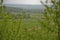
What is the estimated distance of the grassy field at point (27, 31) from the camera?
6.98 feet

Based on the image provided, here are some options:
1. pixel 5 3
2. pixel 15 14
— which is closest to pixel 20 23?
pixel 15 14

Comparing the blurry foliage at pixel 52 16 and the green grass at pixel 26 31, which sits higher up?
the blurry foliage at pixel 52 16

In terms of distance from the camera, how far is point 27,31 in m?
2.15

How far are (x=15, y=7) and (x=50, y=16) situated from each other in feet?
1.36

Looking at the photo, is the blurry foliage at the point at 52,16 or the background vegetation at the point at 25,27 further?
the background vegetation at the point at 25,27

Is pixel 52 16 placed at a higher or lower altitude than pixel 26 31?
higher

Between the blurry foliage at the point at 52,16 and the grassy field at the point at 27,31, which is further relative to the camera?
the grassy field at the point at 27,31

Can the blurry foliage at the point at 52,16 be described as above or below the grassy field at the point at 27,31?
above

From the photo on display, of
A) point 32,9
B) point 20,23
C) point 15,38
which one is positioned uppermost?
point 32,9

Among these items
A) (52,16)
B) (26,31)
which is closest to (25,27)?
(26,31)

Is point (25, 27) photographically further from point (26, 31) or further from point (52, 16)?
point (52, 16)

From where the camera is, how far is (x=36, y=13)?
2.16 m

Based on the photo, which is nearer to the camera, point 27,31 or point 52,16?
point 52,16

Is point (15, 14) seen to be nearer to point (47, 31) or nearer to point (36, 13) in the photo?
point (36, 13)
